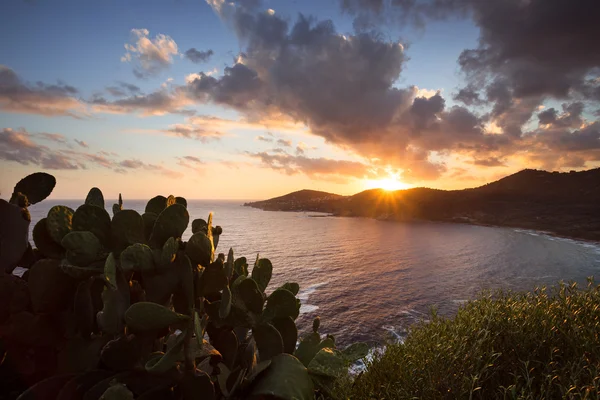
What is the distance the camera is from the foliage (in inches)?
73.5

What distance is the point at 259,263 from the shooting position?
335 cm

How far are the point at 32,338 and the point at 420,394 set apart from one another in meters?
4.87

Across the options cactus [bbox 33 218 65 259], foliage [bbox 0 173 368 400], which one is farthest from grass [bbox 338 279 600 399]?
cactus [bbox 33 218 65 259]

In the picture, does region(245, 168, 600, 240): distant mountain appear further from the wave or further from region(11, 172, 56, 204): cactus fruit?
region(11, 172, 56, 204): cactus fruit

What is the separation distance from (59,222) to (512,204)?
484 ft

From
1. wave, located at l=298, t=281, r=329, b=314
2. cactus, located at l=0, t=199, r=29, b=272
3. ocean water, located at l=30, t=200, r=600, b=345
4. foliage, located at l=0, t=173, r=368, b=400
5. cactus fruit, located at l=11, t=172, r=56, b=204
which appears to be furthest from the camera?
wave, located at l=298, t=281, r=329, b=314

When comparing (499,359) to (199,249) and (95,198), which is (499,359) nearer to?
(199,249)

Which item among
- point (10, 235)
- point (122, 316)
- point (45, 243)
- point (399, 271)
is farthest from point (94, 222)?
point (399, 271)

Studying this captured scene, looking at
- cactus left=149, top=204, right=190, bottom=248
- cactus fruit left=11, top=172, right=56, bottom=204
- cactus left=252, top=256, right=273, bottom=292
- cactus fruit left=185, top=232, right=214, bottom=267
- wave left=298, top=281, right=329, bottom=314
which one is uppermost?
cactus fruit left=11, top=172, right=56, bottom=204

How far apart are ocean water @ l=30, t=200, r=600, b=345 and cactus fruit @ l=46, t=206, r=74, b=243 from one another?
14655 millimetres

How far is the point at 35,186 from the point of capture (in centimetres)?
251

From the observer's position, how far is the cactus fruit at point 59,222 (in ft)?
6.88

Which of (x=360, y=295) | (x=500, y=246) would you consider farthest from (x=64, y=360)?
(x=500, y=246)

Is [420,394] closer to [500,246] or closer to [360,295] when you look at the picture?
[360,295]
